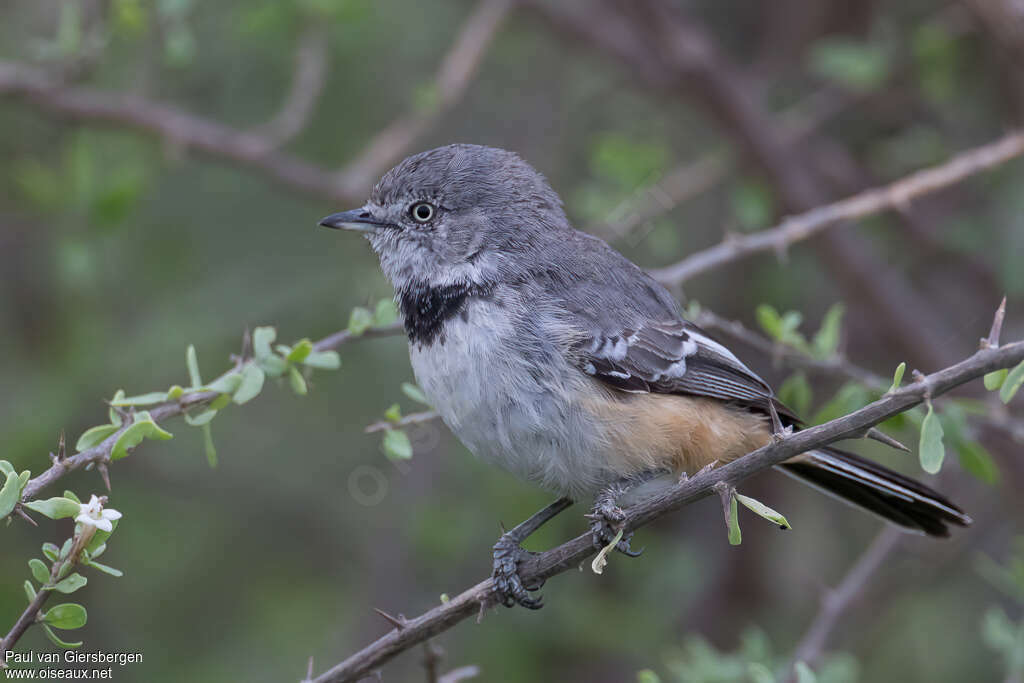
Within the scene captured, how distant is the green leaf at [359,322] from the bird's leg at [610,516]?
A: 927 millimetres

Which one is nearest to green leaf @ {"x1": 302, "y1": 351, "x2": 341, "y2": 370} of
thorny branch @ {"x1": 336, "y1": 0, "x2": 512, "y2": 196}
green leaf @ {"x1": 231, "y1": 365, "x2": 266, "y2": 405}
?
green leaf @ {"x1": 231, "y1": 365, "x2": 266, "y2": 405}

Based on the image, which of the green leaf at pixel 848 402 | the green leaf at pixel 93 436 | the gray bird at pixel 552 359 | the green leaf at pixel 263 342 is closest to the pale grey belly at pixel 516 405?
the gray bird at pixel 552 359

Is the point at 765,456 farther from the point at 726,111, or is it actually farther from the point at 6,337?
the point at 6,337

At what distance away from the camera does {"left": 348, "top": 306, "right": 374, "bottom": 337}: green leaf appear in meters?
3.53

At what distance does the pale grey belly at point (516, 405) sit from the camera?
11.4 feet

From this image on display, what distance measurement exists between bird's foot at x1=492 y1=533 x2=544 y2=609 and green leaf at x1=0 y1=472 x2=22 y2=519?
1503 mm

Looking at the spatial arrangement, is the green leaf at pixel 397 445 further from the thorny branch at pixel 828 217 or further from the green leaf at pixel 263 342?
the thorny branch at pixel 828 217

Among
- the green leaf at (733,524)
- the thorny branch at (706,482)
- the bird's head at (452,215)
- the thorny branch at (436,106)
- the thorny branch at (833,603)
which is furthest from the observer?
the thorny branch at (436,106)

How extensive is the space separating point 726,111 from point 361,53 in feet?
6.85

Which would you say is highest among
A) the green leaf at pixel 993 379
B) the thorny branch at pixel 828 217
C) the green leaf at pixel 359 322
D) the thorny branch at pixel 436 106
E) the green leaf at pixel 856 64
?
the thorny branch at pixel 436 106

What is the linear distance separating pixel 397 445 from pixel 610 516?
2.29 ft

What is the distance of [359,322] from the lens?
355cm

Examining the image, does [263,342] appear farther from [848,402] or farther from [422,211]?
[848,402]

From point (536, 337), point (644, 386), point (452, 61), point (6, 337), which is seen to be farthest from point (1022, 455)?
point (6, 337)
